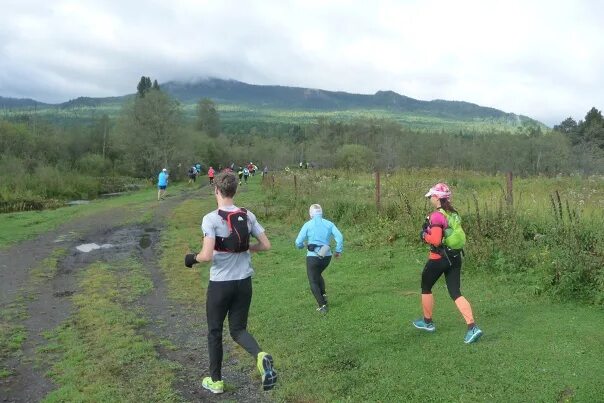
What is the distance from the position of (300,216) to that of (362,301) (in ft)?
34.0

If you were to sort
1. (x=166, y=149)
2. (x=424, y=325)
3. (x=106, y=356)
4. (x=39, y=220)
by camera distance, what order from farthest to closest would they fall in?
(x=166, y=149), (x=39, y=220), (x=424, y=325), (x=106, y=356)

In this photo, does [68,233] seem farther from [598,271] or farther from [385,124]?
[385,124]

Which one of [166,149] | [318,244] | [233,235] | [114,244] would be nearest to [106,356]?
[233,235]

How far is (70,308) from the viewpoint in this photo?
8719mm

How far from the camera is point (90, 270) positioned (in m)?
11.8

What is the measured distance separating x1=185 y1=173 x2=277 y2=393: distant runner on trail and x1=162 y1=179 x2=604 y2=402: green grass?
2.93 ft

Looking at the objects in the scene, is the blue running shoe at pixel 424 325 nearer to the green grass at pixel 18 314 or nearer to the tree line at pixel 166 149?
the green grass at pixel 18 314

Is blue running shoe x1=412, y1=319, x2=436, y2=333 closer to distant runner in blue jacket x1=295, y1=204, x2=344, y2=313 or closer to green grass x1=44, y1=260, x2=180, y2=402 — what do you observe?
distant runner in blue jacket x1=295, y1=204, x2=344, y2=313

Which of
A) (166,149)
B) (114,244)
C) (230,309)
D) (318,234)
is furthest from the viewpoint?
(166,149)

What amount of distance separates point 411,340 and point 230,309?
2.78 m

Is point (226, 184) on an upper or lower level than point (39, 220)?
upper

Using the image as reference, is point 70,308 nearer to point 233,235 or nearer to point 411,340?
point 233,235

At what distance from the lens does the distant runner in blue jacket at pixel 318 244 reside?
7.79 m

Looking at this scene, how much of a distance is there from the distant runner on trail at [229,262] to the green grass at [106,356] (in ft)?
3.70
